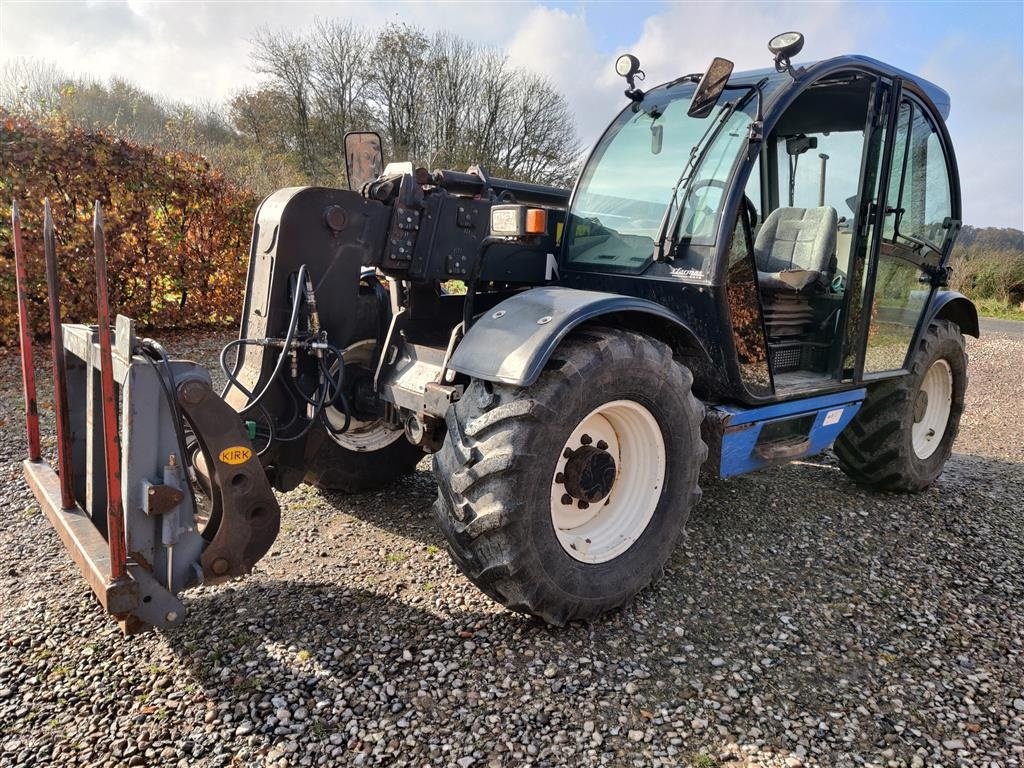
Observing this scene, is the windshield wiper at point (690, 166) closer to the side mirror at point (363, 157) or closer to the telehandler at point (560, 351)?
the telehandler at point (560, 351)

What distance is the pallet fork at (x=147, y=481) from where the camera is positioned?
7.45ft

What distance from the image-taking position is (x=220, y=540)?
2.56m

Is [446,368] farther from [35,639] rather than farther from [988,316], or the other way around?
[988,316]

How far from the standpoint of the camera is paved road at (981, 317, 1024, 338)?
1565 centimetres

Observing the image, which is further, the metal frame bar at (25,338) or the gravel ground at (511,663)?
the metal frame bar at (25,338)

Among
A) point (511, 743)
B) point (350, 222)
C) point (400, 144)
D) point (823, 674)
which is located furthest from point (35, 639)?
point (400, 144)

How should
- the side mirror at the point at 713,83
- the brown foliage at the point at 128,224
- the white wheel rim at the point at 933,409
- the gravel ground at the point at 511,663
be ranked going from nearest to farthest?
the gravel ground at the point at 511,663, the side mirror at the point at 713,83, the white wheel rim at the point at 933,409, the brown foliage at the point at 128,224

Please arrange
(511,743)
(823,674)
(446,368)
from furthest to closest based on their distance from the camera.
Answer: (446,368) → (823,674) → (511,743)

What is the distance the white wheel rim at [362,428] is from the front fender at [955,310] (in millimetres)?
3471

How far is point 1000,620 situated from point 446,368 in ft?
9.03

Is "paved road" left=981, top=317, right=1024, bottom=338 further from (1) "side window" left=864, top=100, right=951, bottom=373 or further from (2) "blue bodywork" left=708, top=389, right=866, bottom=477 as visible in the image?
(2) "blue bodywork" left=708, top=389, right=866, bottom=477

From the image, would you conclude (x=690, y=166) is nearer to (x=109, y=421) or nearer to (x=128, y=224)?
(x=109, y=421)

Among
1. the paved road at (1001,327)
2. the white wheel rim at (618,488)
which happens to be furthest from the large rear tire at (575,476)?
the paved road at (1001,327)

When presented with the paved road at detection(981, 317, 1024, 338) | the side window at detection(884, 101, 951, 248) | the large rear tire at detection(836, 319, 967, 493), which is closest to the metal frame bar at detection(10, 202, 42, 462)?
the side window at detection(884, 101, 951, 248)
